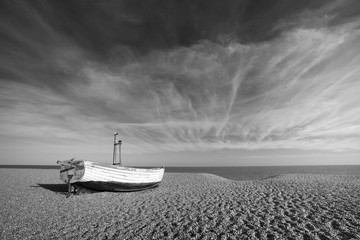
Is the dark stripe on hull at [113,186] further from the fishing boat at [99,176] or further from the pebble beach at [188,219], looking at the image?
the pebble beach at [188,219]

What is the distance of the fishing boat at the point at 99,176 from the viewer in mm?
17875

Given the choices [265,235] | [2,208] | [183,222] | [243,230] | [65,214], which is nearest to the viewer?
[265,235]

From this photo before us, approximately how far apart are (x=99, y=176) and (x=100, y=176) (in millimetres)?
96

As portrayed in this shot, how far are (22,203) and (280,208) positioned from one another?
19.5 metres

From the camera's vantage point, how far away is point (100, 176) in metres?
18.5

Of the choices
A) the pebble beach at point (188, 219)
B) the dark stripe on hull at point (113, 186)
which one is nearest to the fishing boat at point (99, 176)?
the dark stripe on hull at point (113, 186)

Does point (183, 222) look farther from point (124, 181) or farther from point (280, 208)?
point (124, 181)

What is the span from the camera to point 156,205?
14758mm

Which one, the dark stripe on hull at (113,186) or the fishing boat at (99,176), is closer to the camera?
the fishing boat at (99,176)

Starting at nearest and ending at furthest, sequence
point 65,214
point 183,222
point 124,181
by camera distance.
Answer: point 183,222 → point 65,214 → point 124,181

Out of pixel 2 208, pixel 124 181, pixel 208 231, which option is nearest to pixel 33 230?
pixel 2 208

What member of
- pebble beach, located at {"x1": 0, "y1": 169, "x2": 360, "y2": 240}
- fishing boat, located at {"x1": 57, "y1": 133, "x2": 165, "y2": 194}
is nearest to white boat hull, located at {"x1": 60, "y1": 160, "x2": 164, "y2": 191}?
fishing boat, located at {"x1": 57, "y1": 133, "x2": 165, "y2": 194}

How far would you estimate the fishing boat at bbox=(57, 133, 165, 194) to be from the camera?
17.9 m

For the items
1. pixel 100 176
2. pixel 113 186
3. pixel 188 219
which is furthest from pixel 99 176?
pixel 188 219
